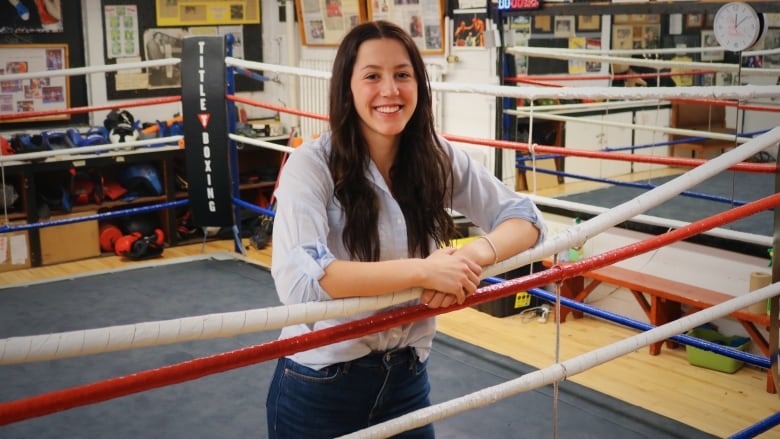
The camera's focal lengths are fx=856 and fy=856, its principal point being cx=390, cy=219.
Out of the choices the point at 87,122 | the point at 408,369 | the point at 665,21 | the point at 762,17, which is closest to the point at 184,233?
the point at 87,122

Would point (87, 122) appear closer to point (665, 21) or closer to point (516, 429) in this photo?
point (665, 21)

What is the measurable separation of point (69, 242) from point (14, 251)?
0.32 m

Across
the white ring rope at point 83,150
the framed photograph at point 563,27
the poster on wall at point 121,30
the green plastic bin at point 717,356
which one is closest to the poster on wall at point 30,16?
the poster on wall at point 121,30

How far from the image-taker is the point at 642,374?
10.6 feet

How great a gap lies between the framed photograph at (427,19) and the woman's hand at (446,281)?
12.8 ft

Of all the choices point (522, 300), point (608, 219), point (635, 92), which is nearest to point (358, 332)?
point (608, 219)

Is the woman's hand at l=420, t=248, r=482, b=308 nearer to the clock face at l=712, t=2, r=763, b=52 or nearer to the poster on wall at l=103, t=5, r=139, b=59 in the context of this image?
the clock face at l=712, t=2, r=763, b=52

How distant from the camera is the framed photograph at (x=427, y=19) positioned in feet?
16.3

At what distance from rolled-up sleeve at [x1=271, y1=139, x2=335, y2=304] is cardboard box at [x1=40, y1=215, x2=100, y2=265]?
13.9 feet

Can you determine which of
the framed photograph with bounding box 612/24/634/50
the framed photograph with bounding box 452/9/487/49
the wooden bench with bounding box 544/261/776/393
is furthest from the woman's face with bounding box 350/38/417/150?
the framed photograph with bounding box 612/24/634/50

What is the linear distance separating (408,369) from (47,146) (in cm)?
429

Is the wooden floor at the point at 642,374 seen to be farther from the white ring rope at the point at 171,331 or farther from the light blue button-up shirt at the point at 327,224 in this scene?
the white ring rope at the point at 171,331

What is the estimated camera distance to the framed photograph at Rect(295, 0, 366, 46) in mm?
5836

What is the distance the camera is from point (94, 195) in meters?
5.32
